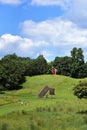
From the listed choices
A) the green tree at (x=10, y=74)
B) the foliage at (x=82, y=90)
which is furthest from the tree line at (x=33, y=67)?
the foliage at (x=82, y=90)

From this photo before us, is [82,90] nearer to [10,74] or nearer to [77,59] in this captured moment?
[10,74]

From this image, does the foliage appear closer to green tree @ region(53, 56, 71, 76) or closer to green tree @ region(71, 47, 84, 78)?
green tree @ region(71, 47, 84, 78)

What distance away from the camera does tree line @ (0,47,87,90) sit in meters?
130

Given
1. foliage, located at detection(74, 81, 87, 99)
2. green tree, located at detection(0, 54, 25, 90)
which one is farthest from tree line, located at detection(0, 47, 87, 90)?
foliage, located at detection(74, 81, 87, 99)

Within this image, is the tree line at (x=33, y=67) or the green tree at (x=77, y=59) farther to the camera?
the green tree at (x=77, y=59)

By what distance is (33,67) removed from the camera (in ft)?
526

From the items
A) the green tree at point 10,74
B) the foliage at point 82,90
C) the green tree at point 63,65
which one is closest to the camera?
the foliage at point 82,90

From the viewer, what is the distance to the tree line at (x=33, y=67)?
130000 millimetres

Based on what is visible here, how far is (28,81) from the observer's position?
140500 mm

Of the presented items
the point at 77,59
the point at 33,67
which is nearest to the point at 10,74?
the point at 33,67

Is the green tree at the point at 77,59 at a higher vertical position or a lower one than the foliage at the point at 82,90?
higher

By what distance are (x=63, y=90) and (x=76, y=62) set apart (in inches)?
2026

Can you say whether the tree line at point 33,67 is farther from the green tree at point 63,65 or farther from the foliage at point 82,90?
the foliage at point 82,90

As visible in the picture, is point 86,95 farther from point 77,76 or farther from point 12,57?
point 77,76
